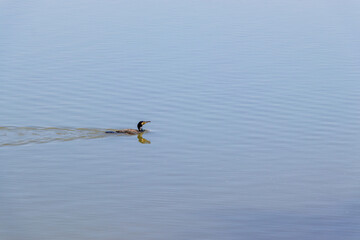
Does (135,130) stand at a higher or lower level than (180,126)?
lower

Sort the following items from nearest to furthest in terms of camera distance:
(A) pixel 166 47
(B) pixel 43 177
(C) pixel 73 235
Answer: (C) pixel 73 235 < (B) pixel 43 177 < (A) pixel 166 47

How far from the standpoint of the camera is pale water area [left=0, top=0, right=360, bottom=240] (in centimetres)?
1157

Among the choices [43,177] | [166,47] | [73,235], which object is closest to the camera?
[73,235]

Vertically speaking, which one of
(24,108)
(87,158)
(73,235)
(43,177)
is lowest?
(73,235)

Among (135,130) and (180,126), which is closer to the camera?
(135,130)

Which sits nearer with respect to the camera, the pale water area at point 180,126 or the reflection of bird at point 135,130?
the pale water area at point 180,126

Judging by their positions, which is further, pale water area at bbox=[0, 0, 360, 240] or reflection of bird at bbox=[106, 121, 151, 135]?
reflection of bird at bbox=[106, 121, 151, 135]

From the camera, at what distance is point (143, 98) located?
19.4 metres

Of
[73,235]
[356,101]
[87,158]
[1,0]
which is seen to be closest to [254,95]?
[356,101]

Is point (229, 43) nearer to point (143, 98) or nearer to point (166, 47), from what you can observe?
point (166, 47)

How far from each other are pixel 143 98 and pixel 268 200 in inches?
298

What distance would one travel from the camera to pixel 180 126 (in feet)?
55.9

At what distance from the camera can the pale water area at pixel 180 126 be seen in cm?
1157

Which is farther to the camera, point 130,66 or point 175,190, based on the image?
point 130,66
